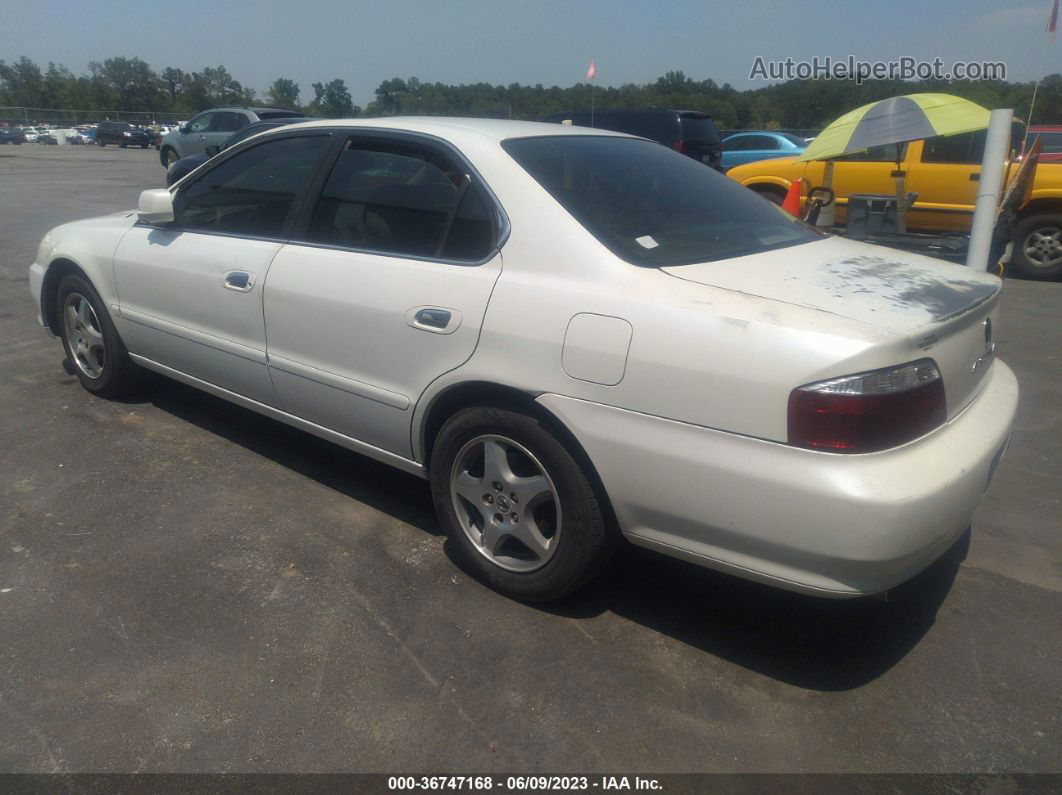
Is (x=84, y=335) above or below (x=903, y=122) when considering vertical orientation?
below

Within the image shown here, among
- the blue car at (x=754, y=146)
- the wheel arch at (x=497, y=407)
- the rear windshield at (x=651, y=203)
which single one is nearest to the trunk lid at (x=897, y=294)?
the rear windshield at (x=651, y=203)

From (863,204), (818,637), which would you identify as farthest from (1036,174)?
(818,637)

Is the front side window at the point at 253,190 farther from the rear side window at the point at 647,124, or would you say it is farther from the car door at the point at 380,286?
the rear side window at the point at 647,124

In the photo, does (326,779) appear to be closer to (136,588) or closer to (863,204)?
(136,588)

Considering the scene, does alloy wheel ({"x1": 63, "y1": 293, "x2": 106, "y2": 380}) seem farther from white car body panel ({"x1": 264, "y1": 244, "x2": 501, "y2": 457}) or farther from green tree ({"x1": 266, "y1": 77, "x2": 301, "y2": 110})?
green tree ({"x1": 266, "y1": 77, "x2": 301, "y2": 110})

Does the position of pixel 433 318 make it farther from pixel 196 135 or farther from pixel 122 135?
pixel 122 135

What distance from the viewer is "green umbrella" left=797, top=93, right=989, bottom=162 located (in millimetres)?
6758

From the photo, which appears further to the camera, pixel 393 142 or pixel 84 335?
pixel 84 335

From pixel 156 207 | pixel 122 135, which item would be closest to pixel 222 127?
pixel 156 207

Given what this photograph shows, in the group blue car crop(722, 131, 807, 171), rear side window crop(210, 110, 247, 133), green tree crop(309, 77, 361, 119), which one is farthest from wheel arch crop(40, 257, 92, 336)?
green tree crop(309, 77, 361, 119)

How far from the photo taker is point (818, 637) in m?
2.79

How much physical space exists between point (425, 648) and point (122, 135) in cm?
4752

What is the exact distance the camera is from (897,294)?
2.53m

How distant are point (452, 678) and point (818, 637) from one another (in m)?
1.25
